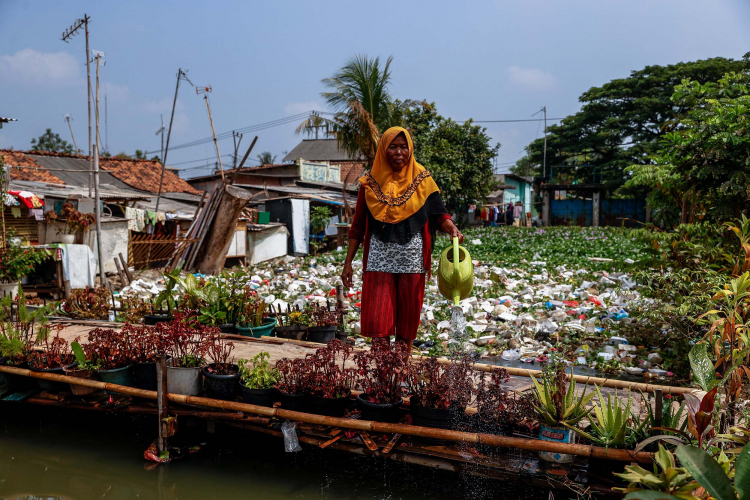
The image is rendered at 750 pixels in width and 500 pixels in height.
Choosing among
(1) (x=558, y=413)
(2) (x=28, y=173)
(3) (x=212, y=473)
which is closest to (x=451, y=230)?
(1) (x=558, y=413)

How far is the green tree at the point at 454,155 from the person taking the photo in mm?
20141

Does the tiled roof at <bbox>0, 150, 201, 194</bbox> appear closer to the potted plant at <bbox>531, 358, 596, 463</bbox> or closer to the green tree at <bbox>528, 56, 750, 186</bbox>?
the potted plant at <bbox>531, 358, 596, 463</bbox>

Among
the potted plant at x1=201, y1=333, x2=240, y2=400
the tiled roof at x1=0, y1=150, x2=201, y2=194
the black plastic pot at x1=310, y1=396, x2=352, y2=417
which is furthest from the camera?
the tiled roof at x1=0, y1=150, x2=201, y2=194

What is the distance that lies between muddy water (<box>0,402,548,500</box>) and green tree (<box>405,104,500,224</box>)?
16085 mm

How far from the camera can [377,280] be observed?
3637mm

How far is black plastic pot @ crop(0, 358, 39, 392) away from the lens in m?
4.22

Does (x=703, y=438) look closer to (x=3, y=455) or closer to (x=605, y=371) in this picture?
(x=605, y=371)

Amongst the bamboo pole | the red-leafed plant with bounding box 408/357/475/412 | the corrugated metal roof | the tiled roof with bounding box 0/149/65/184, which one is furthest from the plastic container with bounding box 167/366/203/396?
the corrugated metal roof

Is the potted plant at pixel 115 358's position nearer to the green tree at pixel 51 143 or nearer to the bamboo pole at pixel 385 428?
the bamboo pole at pixel 385 428

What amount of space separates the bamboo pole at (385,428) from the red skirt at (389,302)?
27.5 inches

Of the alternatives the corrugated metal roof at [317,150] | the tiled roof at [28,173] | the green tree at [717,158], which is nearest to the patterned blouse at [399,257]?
the green tree at [717,158]

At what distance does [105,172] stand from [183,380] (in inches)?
620

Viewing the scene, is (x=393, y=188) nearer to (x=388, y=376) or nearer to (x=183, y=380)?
(x=388, y=376)

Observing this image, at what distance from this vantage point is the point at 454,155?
68.1ft
